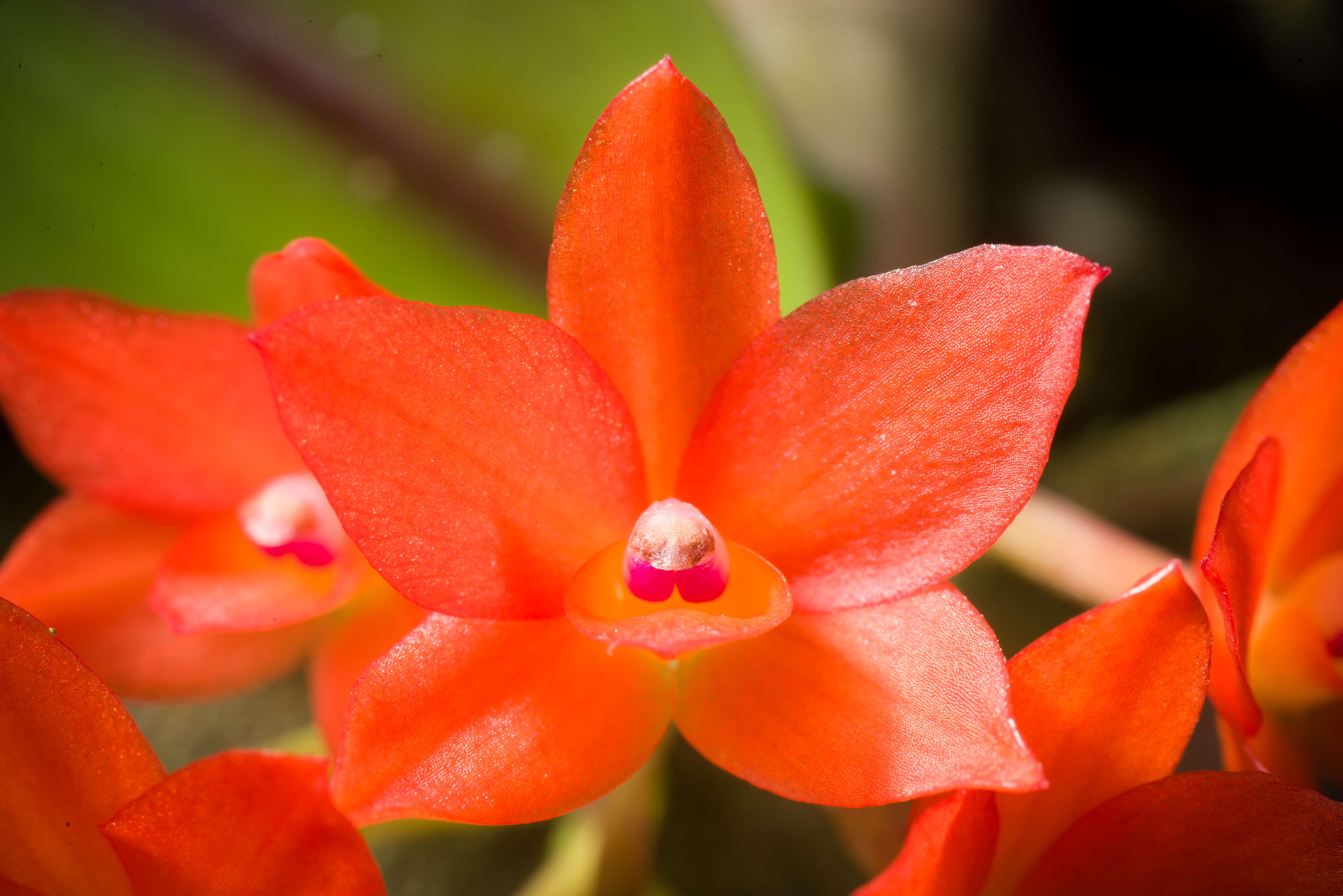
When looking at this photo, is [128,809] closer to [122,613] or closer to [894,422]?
[122,613]

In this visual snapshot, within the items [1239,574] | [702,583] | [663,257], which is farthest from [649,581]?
[1239,574]

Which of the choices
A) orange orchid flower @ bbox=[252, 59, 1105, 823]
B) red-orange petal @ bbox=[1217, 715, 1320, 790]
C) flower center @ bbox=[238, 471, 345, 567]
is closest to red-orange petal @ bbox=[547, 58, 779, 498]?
orange orchid flower @ bbox=[252, 59, 1105, 823]

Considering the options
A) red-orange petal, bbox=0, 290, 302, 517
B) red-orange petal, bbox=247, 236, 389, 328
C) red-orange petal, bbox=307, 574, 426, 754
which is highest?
red-orange petal, bbox=247, 236, 389, 328

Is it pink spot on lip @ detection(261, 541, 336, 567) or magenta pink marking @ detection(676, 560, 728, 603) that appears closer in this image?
magenta pink marking @ detection(676, 560, 728, 603)

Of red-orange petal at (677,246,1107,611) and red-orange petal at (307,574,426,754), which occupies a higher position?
red-orange petal at (677,246,1107,611)

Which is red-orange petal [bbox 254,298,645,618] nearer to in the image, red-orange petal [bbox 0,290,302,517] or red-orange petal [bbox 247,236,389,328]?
red-orange petal [bbox 247,236,389,328]

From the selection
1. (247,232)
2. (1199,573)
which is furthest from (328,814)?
(247,232)

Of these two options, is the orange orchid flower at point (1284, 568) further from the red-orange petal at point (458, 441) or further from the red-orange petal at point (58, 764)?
the red-orange petal at point (58, 764)

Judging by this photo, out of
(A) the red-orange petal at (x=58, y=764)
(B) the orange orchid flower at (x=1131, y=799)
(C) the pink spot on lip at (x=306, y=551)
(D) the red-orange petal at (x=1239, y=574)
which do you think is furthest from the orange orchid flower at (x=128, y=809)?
(D) the red-orange petal at (x=1239, y=574)
